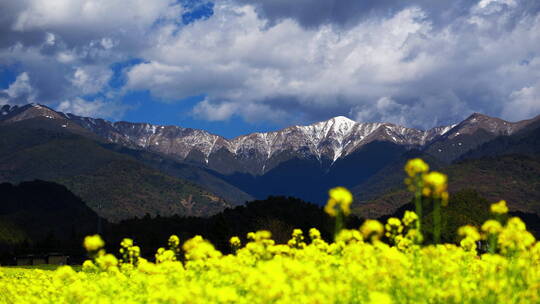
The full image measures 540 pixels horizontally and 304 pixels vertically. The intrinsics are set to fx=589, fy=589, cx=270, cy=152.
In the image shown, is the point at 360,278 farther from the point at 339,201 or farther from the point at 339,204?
the point at 339,201

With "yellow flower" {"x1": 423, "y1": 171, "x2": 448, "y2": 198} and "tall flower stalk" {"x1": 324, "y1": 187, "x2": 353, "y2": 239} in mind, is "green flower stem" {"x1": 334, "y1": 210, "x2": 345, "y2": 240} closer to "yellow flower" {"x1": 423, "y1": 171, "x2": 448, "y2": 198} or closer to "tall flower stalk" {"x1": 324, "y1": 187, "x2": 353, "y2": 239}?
"tall flower stalk" {"x1": 324, "y1": 187, "x2": 353, "y2": 239}

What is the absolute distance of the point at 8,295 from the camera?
18953 mm

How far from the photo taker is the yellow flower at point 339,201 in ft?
28.4

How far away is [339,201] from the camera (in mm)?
8734

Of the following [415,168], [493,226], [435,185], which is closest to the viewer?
[435,185]

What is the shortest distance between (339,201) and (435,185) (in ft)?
4.58

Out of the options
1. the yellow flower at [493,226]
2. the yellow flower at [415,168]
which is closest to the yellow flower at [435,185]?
the yellow flower at [415,168]

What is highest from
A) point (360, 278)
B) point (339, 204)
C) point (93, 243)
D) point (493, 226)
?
point (339, 204)

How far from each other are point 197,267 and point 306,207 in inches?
5128

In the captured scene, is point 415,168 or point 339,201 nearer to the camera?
point 415,168

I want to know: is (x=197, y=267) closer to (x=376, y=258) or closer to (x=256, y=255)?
(x=256, y=255)

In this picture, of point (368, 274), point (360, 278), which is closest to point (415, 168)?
point (368, 274)

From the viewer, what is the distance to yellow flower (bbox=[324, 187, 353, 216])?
865cm

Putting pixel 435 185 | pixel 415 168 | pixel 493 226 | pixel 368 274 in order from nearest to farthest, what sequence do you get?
pixel 435 185 < pixel 415 168 < pixel 368 274 < pixel 493 226
